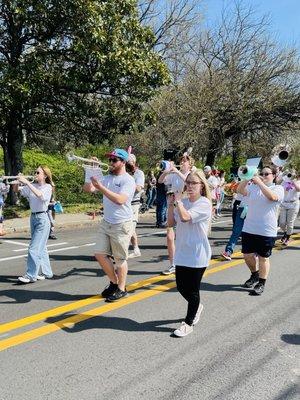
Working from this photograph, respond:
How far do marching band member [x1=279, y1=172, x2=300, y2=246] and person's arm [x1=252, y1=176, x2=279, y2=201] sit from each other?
459 cm

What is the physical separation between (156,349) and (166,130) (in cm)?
1772

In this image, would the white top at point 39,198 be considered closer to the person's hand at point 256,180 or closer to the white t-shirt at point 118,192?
the white t-shirt at point 118,192

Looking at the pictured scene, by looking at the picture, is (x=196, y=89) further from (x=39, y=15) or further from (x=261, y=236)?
(x=261, y=236)

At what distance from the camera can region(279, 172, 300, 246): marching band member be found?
10.7m

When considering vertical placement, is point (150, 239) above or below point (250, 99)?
below

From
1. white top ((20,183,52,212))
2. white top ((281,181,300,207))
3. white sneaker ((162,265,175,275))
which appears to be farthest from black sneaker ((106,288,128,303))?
white top ((281,181,300,207))

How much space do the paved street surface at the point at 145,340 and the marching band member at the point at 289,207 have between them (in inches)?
115

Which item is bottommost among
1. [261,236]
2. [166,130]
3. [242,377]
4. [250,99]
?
[242,377]

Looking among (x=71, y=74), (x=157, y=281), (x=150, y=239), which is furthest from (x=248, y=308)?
(x=71, y=74)

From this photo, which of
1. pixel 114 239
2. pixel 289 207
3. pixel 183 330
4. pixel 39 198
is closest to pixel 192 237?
pixel 183 330

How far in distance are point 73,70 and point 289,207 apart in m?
7.29

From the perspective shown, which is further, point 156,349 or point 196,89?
point 196,89

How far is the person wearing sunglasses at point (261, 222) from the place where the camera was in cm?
646

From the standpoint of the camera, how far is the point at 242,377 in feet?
13.4
